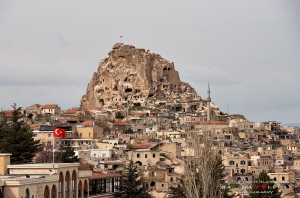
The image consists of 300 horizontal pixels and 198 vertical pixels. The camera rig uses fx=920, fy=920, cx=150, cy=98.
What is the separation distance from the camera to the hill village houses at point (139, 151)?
41594 mm

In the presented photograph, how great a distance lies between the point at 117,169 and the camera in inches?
2633

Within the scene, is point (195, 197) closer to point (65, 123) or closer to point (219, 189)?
point (219, 189)

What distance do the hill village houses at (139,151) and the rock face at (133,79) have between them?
27.8ft

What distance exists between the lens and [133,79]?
142000mm

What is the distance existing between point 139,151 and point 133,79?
2506 inches

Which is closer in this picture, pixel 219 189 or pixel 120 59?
pixel 219 189

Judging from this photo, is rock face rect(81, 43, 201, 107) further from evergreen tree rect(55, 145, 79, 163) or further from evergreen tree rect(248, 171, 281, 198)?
evergreen tree rect(248, 171, 281, 198)

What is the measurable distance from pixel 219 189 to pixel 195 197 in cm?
232

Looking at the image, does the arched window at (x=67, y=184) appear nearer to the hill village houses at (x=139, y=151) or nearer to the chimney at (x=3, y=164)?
the hill village houses at (x=139, y=151)

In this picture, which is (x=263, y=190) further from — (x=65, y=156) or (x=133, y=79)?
(x=133, y=79)

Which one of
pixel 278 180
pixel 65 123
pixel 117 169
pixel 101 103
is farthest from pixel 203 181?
pixel 101 103

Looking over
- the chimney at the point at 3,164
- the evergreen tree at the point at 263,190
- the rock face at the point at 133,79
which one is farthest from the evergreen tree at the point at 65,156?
the rock face at the point at 133,79

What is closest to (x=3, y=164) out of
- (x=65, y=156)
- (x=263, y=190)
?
(x=65, y=156)

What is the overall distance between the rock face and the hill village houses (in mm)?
8483
